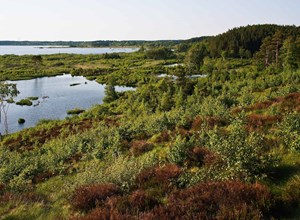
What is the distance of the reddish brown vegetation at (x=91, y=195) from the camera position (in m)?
7.79

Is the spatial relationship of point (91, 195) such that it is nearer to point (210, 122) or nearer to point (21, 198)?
point (21, 198)

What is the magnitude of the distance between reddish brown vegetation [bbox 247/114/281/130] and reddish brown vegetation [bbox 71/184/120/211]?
7.77 metres

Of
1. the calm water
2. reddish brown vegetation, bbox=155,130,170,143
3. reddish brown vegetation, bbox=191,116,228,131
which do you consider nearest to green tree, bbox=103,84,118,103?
the calm water

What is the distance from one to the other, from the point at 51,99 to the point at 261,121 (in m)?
74.7

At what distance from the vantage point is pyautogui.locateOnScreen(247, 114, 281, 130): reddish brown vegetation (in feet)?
45.4

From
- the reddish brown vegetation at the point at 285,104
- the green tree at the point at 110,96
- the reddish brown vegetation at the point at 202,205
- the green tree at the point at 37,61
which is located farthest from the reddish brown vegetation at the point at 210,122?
the green tree at the point at 37,61

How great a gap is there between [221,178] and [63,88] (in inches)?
3760

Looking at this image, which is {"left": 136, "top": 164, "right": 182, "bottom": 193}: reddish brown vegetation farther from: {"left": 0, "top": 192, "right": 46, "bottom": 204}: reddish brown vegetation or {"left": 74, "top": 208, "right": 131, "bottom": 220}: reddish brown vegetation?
{"left": 0, "top": 192, "right": 46, "bottom": 204}: reddish brown vegetation

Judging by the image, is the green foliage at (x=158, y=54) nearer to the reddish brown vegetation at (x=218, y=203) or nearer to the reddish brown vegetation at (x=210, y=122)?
the reddish brown vegetation at (x=210, y=122)

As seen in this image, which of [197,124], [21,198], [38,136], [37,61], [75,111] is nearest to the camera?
[21,198]

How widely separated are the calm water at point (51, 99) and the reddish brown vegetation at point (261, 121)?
51.7 meters

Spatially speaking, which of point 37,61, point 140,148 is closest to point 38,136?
point 140,148

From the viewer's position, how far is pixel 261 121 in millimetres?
14484

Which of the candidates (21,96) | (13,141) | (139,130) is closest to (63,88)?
(21,96)
